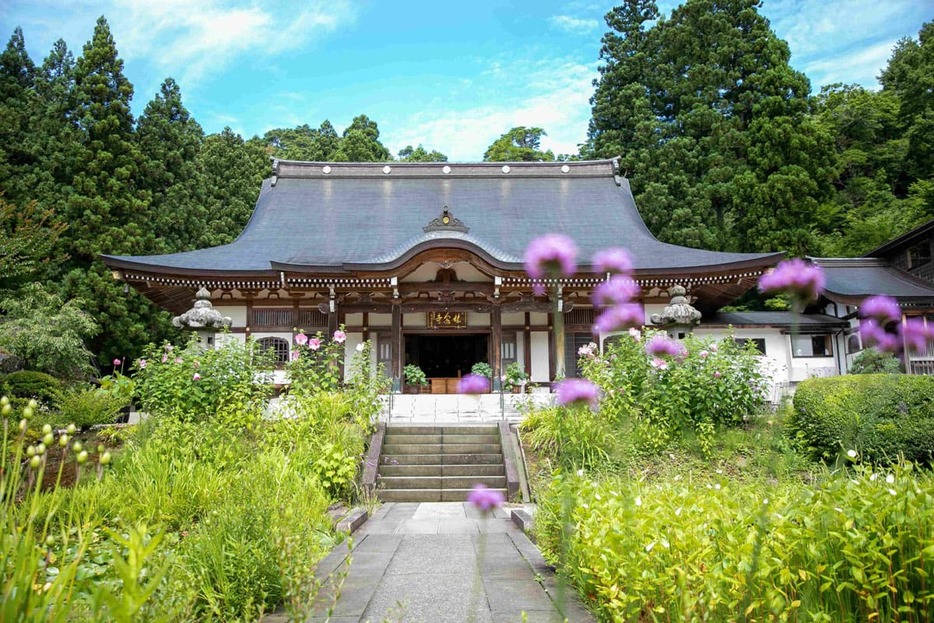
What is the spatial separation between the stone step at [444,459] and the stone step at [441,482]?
467 millimetres

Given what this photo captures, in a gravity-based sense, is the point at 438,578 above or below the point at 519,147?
below

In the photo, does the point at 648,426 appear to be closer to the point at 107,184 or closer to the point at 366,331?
the point at 366,331

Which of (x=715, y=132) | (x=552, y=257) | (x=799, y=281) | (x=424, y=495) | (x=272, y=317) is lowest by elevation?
(x=424, y=495)

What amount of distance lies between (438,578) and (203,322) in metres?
7.18

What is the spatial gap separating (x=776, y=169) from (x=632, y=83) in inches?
322

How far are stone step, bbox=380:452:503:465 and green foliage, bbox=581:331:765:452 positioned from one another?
5.71ft

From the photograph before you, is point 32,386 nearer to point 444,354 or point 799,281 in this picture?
point 444,354

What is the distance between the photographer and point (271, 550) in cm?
328

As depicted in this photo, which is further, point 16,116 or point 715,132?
point 715,132

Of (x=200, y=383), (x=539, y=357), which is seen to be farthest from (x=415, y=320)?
(x=200, y=383)

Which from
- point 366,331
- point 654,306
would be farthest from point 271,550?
point 654,306

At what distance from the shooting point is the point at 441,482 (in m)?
8.21

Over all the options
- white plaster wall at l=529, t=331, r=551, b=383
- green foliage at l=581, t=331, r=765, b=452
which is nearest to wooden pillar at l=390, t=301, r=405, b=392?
white plaster wall at l=529, t=331, r=551, b=383

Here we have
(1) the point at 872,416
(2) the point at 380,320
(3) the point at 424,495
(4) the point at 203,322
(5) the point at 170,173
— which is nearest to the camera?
(1) the point at 872,416
